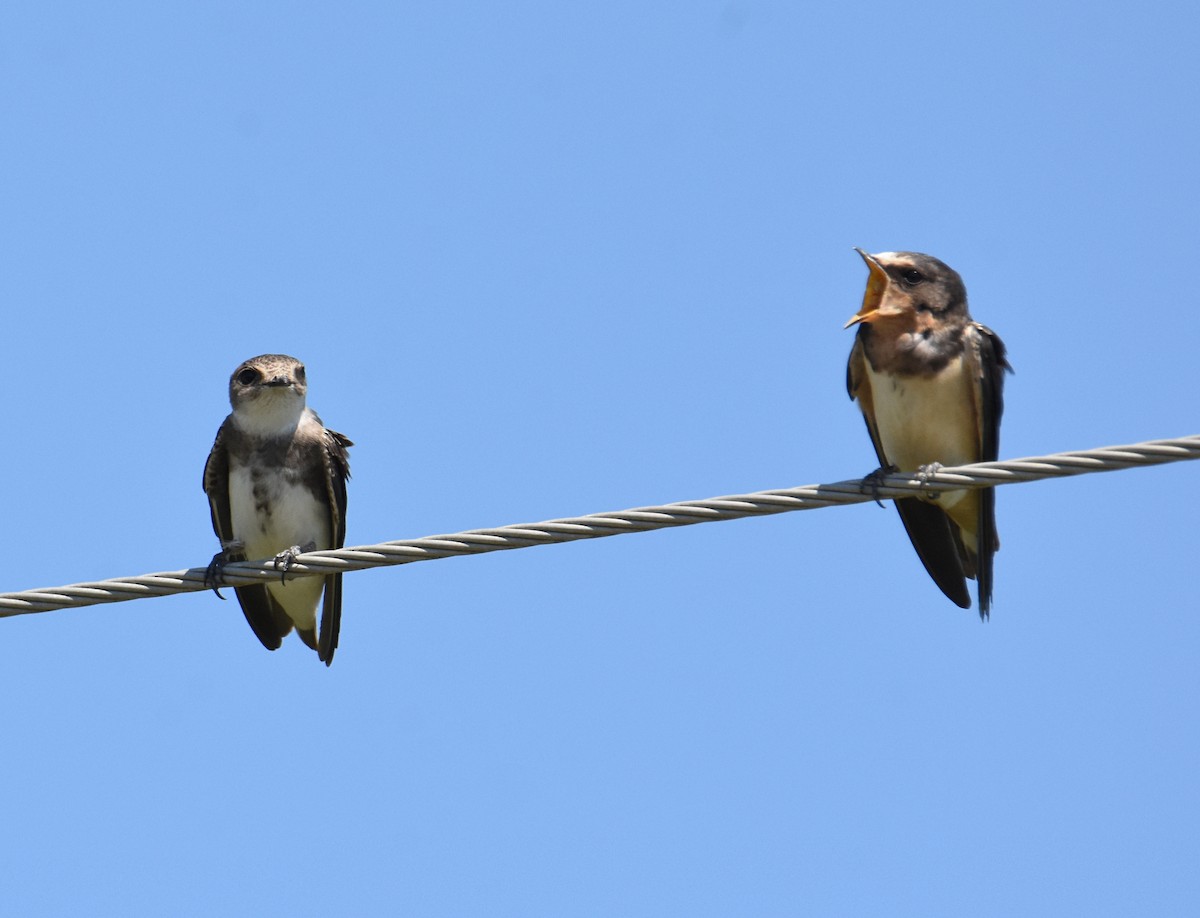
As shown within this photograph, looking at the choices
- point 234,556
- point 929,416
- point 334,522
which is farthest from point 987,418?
point 234,556

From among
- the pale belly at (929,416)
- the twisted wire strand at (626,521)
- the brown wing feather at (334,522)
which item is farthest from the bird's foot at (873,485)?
the brown wing feather at (334,522)

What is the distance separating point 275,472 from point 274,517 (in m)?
0.24

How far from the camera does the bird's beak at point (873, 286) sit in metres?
9.14

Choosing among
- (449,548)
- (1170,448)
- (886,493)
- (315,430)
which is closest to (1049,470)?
(1170,448)

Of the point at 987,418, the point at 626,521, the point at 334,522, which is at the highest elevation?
the point at 987,418

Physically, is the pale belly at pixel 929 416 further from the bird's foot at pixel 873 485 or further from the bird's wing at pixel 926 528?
the bird's foot at pixel 873 485

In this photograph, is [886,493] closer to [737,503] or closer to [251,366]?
[737,503]

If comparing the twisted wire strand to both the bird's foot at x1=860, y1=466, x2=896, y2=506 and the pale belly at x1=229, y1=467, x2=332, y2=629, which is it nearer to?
the bird's foot at x1=860, y1=466, x2=896, y2=506

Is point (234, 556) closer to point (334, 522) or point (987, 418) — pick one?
point (334, 522)

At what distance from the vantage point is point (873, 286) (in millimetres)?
9250

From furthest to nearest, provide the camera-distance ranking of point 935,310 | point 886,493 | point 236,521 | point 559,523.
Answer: point 236,521 → point 935,310 → point 886,493 → point 559,523

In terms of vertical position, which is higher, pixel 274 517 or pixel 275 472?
pixel 275 472

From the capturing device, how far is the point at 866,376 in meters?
9.49

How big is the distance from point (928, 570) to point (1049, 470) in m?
3.37
